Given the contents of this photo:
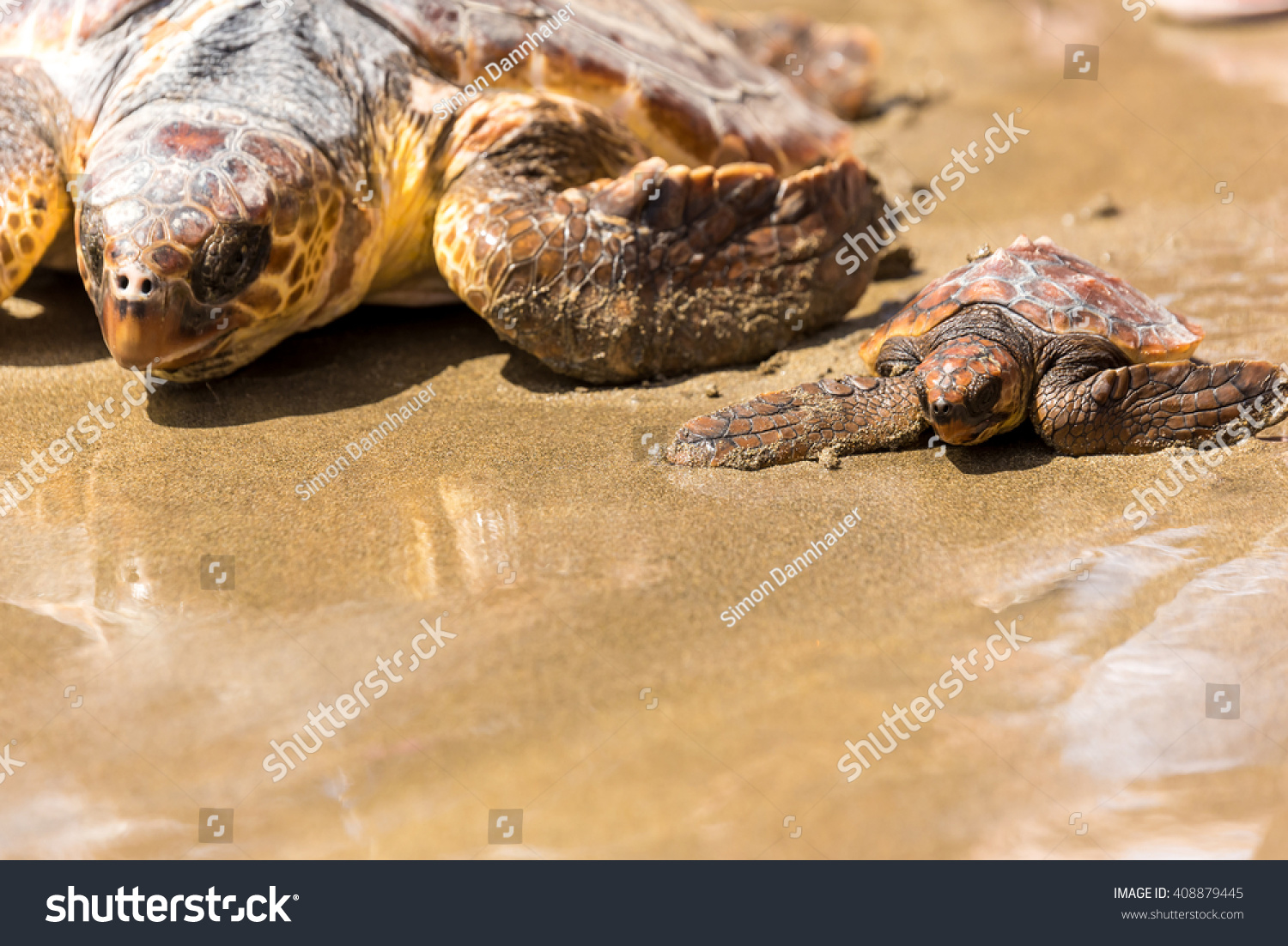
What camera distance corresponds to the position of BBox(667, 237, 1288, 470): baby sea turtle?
278cm

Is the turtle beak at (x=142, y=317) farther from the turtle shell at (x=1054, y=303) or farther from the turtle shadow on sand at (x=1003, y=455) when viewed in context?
the turtle shadow on sand at (x=1003, y=455)

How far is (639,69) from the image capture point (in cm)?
390

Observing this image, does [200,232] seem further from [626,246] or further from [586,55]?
[586,55]

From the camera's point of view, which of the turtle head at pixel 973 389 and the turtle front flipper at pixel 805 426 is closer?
the turtle head at pixel 973 389

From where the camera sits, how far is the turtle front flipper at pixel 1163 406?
2.78 m

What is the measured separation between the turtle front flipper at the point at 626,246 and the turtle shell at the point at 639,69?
0.15m

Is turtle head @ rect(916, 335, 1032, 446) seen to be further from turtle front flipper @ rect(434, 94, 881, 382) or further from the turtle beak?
the turtle beak

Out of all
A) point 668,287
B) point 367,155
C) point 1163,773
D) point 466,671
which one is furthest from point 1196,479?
point 367,155

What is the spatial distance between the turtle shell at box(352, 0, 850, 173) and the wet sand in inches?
42.6

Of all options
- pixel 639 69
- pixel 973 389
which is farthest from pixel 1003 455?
pixel 639 69

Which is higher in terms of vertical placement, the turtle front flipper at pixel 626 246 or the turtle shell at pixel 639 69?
the turtle shell at pixel 639 69

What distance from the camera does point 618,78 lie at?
383 cm

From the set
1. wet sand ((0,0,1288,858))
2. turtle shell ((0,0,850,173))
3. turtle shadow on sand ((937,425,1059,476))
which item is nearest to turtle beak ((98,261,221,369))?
wet sand ((0,0,1288,858))

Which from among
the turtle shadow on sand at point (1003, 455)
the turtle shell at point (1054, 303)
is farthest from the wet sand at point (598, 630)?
the turtle shell at point (1054, 303)
